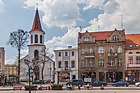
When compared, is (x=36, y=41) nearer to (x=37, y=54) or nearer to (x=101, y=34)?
(x=37, y=54)

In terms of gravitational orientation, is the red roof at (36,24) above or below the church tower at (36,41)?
above

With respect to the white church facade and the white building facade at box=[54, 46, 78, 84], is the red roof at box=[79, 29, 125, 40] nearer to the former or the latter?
the white building facade at box=[54, 46, 78, 84]

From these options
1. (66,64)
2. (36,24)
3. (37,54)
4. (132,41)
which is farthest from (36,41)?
(132,41)

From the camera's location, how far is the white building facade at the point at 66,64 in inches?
3824

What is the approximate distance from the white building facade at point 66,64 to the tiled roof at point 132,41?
46.5ft

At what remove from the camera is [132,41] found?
93.2 m

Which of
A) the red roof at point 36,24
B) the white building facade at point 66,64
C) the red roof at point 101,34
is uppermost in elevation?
the red roof at point 36,24

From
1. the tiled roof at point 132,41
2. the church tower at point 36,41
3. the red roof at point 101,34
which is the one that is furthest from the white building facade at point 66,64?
the church tower at point 36,41

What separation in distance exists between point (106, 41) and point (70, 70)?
12.8 m

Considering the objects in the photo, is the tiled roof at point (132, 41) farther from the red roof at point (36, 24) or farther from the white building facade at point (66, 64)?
the red roof at point (36, 24)

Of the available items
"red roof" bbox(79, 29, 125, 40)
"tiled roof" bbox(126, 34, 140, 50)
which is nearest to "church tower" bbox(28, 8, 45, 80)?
"red roof" bbox(79, 29, 125, 40)

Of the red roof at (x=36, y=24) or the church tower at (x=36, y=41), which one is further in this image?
the red roof at (x=36, y=24)

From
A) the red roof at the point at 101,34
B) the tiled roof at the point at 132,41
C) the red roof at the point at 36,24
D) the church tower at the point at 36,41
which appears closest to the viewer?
the tiled roof at the point at 132,41

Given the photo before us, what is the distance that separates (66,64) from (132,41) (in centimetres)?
1895
